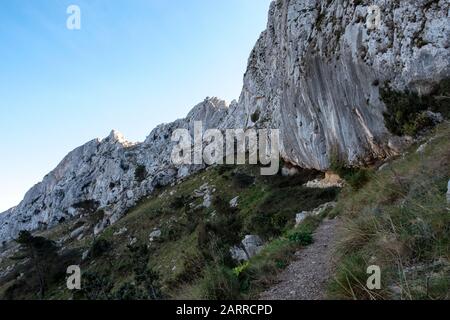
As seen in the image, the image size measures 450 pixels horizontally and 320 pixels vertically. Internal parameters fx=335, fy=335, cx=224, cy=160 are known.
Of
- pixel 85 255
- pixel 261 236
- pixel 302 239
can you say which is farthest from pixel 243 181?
pixel 302 239

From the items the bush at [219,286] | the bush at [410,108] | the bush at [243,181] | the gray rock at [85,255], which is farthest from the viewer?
the gray rock at [85,255]

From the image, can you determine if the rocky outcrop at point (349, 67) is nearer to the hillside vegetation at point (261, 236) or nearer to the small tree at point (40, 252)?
the hillside vegetation at point (261, 236)

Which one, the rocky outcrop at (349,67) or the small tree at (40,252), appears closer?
the rocky outcrop at (349,67)

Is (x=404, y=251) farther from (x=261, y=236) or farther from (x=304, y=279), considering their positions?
(x=261, y=236)

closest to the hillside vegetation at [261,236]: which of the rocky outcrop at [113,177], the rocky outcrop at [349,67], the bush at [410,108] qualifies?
the bush at [410,108]

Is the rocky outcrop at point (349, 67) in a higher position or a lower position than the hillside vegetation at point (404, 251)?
higher

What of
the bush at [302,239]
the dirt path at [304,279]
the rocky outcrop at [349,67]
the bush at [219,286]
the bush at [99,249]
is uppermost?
the rocky outcrop at [349,67]

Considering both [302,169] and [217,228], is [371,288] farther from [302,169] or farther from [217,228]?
[302,169]

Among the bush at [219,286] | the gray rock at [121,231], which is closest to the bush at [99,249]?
the gray rock at [121,231]

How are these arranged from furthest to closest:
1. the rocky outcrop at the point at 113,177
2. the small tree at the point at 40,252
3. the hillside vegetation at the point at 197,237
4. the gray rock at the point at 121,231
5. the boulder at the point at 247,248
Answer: the rocky outcrop at the point at 113,177 < the gray rock at the point at 121,231 < the small tree at the point at 40,252 < the boulder at the point at 247,248 < the hillside vegetation at the point at 197,237

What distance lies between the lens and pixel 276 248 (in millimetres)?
9070

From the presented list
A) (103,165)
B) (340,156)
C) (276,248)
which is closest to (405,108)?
(340,156)
